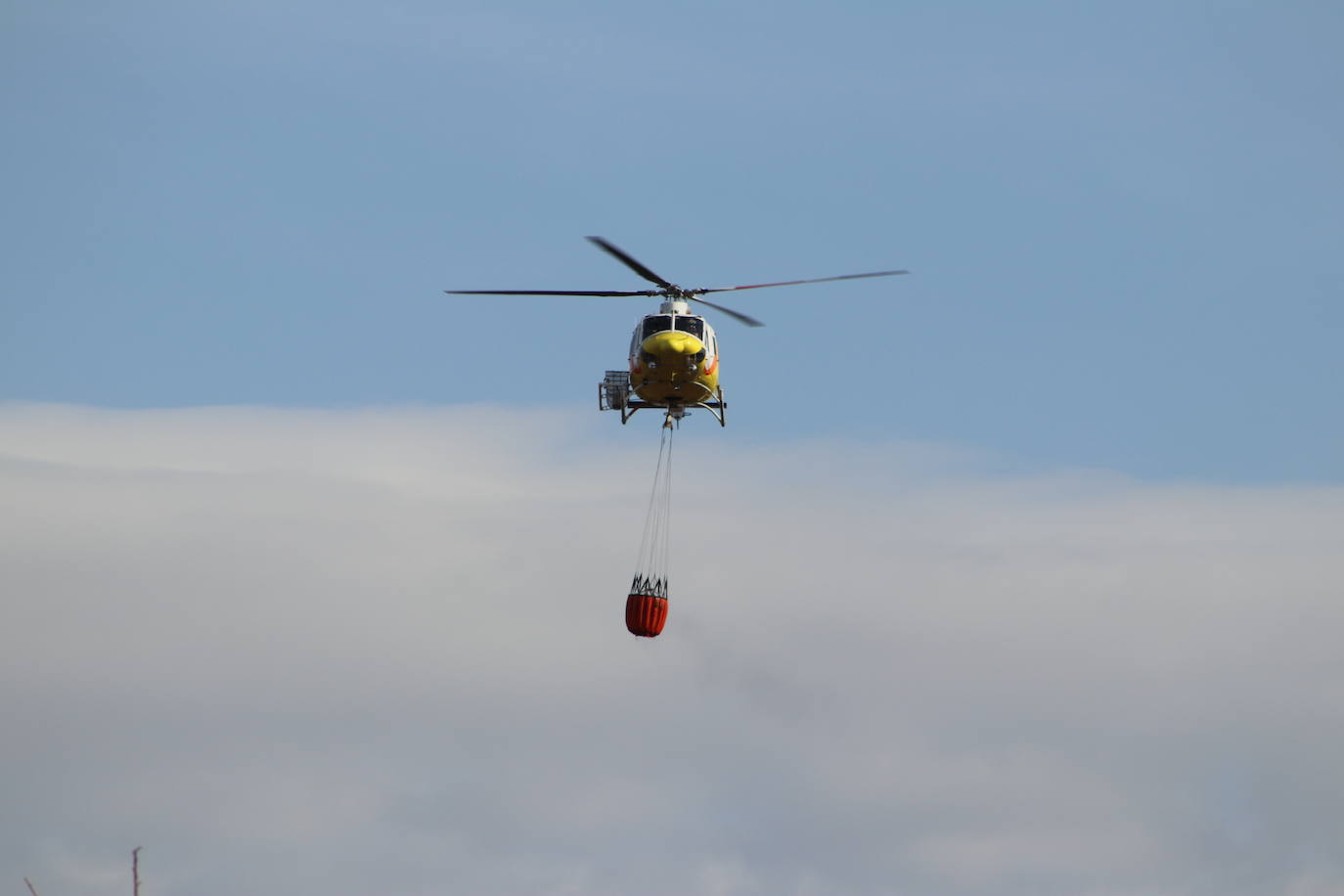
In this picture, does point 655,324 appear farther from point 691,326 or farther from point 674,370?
point 674,370

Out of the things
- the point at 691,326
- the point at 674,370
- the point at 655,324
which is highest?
the point at 655,324

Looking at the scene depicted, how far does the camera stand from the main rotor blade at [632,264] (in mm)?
75688

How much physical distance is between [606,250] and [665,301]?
327 inches

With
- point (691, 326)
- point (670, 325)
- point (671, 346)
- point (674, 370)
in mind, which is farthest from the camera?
point (691, 326)

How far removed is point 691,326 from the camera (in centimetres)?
8262

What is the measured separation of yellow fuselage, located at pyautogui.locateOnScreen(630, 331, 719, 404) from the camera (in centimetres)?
8100

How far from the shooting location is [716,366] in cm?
8381

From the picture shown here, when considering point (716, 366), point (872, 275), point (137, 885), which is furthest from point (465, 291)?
point (137, 885)

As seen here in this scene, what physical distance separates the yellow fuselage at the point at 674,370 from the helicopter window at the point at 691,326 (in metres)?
0.40

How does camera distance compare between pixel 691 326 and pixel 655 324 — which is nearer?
pixel 655 324

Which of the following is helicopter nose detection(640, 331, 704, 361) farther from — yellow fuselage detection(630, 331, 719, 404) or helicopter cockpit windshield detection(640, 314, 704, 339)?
helicopter cockpit windshield detection(640, 314, 704, 339)

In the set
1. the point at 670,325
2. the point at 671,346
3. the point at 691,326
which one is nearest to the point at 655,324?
the point at 670,325

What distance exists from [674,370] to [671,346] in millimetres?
1078

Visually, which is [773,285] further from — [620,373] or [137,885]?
[137,885]
